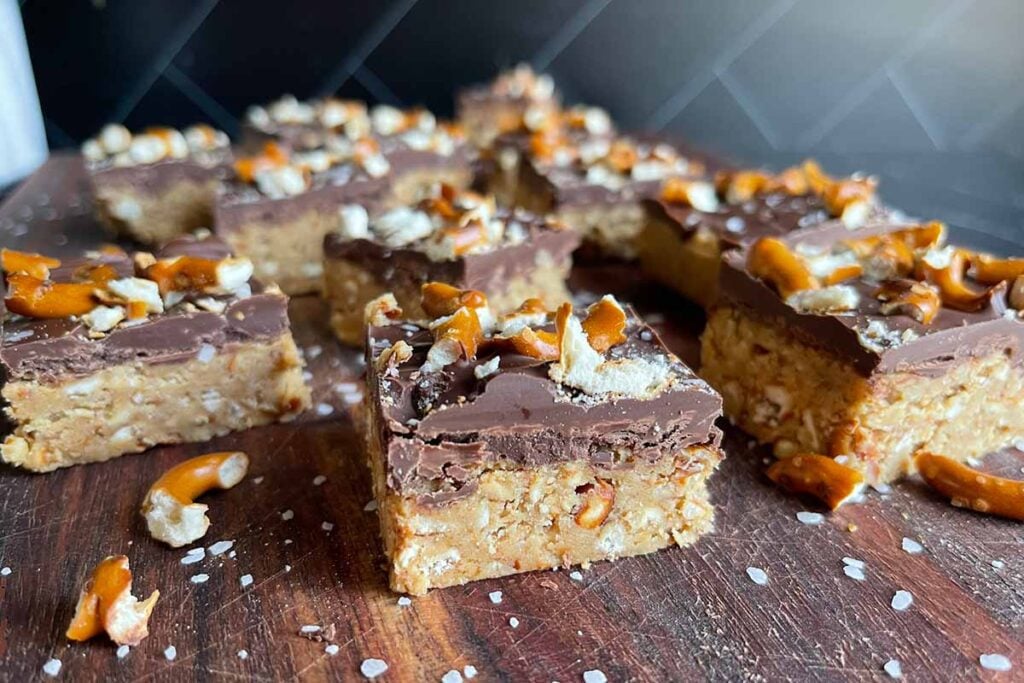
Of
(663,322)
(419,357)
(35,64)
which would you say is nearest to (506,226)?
(663,322)

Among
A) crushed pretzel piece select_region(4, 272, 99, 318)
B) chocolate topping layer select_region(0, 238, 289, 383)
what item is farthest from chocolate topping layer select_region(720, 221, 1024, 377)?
crushed pretzel piece select_region(4, 272, 99, 318)

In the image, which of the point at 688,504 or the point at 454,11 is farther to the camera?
the point at 454,11

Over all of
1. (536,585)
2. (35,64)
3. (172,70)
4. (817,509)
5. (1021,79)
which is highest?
(1021,79)

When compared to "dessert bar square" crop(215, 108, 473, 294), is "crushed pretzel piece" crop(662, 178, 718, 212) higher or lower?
higher

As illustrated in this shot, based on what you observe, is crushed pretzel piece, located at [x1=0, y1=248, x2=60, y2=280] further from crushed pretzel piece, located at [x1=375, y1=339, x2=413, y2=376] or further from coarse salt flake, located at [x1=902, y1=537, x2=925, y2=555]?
coarse salt flake, located at [x1=902, y1=537, x2=925, y2=555]

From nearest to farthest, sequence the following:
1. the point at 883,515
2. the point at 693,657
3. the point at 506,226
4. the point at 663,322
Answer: the point at 693,657 < the point at 883,515 < the point at 506,226 < the point at 663,322

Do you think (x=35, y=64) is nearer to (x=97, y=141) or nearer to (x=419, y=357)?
(x=97, y=141)
